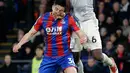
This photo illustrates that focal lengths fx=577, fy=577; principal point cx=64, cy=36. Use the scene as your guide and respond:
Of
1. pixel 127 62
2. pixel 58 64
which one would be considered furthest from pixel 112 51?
pixel 58 64

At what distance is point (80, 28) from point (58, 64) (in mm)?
1112

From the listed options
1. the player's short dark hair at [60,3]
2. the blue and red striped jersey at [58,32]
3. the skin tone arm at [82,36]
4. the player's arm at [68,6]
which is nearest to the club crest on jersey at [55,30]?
the blue and red striped jersey at [58,32]

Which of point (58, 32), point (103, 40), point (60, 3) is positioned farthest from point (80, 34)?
point (103, 40)

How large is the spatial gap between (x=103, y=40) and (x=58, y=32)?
6415 mm

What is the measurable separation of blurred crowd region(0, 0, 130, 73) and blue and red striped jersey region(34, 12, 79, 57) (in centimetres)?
464

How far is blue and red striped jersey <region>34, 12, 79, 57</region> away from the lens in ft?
35.1

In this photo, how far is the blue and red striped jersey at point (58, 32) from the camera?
10.7m

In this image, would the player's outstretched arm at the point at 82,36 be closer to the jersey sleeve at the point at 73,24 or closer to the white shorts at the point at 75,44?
the jersey sleeve at the point at 73,24

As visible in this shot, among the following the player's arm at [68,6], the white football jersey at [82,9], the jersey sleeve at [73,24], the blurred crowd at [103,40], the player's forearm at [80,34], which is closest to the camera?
the player's forearm at [80,34]

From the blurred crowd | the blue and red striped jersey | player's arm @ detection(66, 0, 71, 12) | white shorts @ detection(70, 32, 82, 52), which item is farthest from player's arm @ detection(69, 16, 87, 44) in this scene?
the blurred crowd

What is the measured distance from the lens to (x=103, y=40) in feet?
55.7

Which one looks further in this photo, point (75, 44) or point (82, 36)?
point (75, 44)

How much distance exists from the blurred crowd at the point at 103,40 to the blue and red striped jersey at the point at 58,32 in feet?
15.2

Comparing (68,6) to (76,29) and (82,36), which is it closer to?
(76,29)
